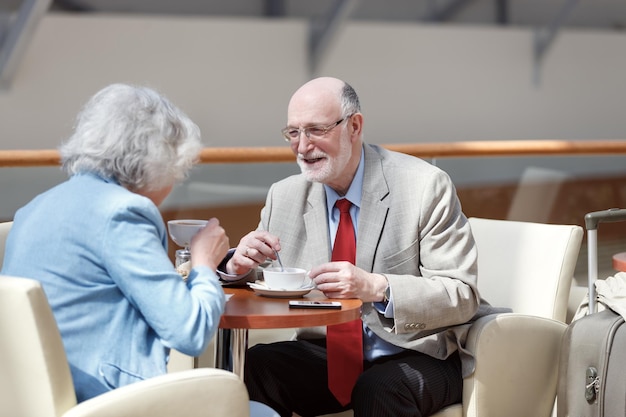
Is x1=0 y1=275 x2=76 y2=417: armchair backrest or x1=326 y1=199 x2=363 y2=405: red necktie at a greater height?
x1=0 y1=275 x2=76 y2=417: armchair backrest

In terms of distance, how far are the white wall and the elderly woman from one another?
3.92 m

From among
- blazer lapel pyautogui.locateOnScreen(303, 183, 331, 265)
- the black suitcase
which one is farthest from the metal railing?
the black suitcase

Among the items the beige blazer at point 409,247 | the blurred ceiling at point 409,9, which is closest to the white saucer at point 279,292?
the beige blazer at point 409,247

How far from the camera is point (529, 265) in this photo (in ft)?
9.46

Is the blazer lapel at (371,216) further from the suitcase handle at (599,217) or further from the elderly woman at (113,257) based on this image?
the elderly woman at (113,257)

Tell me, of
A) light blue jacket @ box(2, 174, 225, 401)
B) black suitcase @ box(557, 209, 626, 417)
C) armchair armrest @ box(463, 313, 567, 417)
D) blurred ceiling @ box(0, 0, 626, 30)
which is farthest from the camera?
blurred ceiling @ box(0, 0, 626, 30)

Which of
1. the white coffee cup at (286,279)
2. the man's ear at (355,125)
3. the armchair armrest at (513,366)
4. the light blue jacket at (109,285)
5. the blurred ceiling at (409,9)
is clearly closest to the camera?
the light blue jacket at (109,285)

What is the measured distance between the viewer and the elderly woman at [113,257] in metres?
1.76

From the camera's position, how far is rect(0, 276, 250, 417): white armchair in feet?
5.37

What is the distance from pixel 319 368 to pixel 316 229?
1.26 feet

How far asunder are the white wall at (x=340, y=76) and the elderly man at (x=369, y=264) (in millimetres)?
3012

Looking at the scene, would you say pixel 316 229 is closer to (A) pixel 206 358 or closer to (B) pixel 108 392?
(A) pixel 206 358

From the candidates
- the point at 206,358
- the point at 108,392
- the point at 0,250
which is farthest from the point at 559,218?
the point at 108,392

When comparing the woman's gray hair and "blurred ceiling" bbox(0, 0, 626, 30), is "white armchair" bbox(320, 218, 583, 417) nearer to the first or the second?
the woman's gray hair
